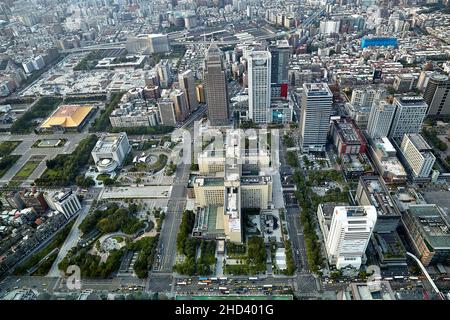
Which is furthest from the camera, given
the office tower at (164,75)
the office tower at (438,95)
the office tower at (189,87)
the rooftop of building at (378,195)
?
the office tower at (164,75)

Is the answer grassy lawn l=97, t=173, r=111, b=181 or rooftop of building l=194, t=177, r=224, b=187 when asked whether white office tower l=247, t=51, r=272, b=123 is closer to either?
rooftop of building l=194, t=177, r=224, b=187

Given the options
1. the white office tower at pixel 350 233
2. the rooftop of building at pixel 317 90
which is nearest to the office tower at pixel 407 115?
the rooftop of building at pixel 317 90

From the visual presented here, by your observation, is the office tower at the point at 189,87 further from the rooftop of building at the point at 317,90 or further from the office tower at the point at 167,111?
the rooftop of building at the point at 317,90

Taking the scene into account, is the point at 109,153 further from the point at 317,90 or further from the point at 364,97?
the point at 364,97

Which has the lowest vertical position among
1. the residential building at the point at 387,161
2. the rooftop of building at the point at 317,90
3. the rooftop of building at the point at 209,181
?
the residential building at the point at 387,161

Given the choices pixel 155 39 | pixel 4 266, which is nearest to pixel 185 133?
pixel 4 266

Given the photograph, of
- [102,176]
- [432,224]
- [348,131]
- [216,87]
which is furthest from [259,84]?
[432,224]

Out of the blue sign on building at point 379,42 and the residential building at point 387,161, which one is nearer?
the residential building at point 387,161
